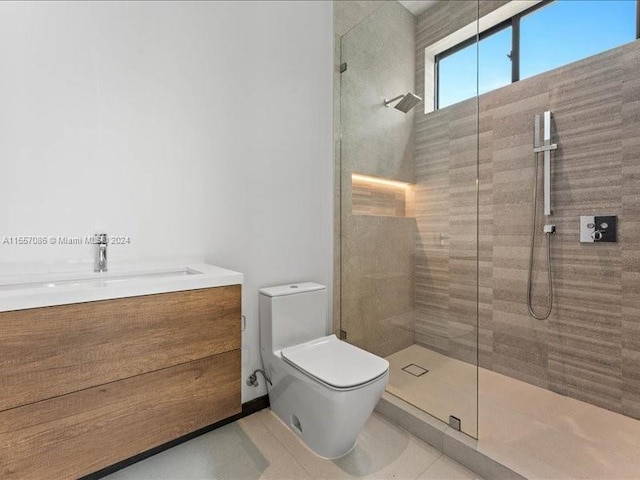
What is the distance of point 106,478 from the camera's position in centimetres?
131

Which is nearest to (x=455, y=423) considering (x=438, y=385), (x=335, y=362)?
(x=438, y=385)

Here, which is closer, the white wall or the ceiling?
the white wall

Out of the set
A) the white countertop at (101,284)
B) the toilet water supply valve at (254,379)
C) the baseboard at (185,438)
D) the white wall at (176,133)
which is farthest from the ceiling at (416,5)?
the baseboard at (185,438)

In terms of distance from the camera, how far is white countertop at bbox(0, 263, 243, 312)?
923mm

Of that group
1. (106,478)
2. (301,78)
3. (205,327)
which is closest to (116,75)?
(301,78)

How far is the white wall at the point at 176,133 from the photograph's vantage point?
123 centimetres

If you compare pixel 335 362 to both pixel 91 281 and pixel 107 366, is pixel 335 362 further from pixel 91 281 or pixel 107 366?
pixel 91 281

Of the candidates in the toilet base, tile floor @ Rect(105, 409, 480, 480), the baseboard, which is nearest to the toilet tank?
the toilet base

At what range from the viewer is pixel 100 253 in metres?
1.31

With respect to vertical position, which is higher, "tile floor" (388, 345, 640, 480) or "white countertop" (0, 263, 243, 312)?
"white countertop" (0, 263, 243, 312)

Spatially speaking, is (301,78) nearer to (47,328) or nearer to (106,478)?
(47,328)

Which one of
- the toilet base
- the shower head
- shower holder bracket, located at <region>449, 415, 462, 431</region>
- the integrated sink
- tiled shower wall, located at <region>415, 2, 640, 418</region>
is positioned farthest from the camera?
the shower head

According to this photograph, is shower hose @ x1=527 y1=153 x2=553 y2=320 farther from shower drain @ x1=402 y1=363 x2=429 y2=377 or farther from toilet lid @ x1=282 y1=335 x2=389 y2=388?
toilet lid @ x1=282 y1=335 x2=389 y2=388

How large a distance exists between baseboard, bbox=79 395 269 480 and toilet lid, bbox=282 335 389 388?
43 cm
